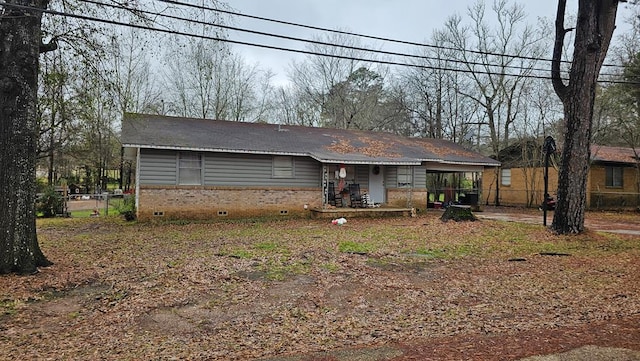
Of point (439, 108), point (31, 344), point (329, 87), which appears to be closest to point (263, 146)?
point (31, 344)

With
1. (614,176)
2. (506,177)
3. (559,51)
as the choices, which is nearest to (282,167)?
(559,51)

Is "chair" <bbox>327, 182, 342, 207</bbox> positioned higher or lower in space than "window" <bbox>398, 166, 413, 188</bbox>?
lower

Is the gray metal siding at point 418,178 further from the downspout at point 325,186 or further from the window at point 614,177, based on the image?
→ the window at point 614,177

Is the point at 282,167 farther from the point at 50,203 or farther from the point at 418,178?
the point at 50,203

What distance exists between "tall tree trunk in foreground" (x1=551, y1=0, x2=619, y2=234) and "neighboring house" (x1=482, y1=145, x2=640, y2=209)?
37.7ft

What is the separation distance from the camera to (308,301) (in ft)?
17.1

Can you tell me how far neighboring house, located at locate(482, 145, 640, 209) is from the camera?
21.0 metres

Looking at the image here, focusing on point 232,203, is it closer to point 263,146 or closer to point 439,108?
point 263,146

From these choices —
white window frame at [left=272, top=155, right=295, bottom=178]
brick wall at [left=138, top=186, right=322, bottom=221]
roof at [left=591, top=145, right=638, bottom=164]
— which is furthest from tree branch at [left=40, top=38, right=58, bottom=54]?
roof at [left=591, top=145, right=638, bottom=164]

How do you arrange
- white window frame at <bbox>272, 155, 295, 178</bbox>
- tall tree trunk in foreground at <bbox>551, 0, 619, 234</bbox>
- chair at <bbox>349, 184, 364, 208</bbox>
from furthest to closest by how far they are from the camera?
chair at <bbox>349, 184, 364, 208</bbox> < white window frame at <bbox>272, 155, 295, 178</bbox> < tall tree trunk in foreground at <bbox>551, 0, 619, 234</bbox>

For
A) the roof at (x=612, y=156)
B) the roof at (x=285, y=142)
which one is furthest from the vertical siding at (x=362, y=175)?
the roof at (x=612, y=156)

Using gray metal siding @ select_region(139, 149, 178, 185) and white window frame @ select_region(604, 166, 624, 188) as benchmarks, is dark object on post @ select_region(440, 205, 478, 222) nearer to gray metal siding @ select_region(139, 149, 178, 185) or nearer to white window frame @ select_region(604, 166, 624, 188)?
gray metal siding @ select_region(139, 149, 178, 185)

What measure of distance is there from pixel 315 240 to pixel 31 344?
716 cm

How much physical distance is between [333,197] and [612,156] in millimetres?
16340
